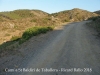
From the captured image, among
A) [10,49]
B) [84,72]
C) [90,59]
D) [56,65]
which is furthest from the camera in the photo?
[10,49]

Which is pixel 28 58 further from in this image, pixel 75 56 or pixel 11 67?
pixel 75 56

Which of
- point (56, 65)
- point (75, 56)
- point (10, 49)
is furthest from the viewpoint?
Result: point (10, 49)

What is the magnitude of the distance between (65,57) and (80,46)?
365cm

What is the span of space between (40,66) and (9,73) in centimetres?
182

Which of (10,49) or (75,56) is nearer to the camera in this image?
(75,56)

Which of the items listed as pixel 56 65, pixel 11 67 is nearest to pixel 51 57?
pixel 56 65

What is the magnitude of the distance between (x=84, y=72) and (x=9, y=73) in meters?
3.98

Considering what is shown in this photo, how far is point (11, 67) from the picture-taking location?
36.3 feet

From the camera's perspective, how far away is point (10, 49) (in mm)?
15508

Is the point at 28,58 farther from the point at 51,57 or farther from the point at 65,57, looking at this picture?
the point at 65,57

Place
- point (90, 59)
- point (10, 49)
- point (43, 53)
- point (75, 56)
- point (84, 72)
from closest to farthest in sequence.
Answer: point (84, 72) < point (90, 59) < point (75, 56) < point (43, 53) < point (10, 49)

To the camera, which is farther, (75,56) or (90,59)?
(75,56)

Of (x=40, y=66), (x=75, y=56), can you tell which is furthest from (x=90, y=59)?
(x=40, y=66)

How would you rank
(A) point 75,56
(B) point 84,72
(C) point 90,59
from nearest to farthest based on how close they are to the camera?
(B) point 84,72, (C) point 90,59, (A) point 75,56
